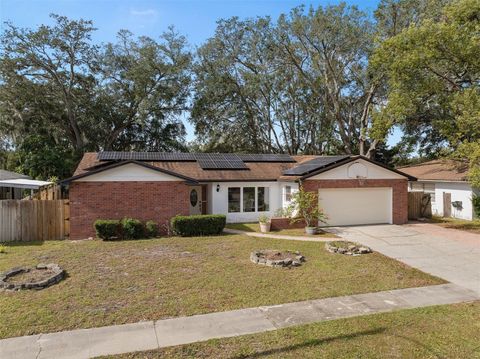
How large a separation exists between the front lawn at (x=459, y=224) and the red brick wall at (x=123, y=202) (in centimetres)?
1376

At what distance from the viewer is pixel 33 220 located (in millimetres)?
13742

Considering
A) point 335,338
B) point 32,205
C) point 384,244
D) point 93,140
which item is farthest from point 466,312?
point 93,140

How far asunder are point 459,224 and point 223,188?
1296 cm

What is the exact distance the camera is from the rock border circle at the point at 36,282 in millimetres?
7699

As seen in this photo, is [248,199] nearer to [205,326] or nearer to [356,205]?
[356,205]

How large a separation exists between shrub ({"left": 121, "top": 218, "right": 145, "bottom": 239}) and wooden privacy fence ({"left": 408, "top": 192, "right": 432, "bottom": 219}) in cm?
1589

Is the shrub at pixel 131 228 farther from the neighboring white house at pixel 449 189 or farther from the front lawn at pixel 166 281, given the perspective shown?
the neighboring white house at pixel 449 189

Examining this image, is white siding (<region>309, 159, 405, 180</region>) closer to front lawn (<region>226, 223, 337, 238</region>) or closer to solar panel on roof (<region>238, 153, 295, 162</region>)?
front lawn (<region>226, 223, 337, 238</region>)

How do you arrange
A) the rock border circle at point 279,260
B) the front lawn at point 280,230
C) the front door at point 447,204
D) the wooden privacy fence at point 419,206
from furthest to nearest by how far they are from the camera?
the front door at point 447,204, the wooden privacy fence at point 419,206, the front lawn at point 280,230, the rock border circle at point 279,260

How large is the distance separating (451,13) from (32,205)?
22828mm

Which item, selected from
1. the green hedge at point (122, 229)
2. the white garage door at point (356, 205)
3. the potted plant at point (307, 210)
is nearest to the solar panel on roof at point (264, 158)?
the white garage door at point (356, 205)

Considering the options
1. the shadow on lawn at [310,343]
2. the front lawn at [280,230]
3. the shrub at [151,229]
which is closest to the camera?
the shadow on lawn at [310,343]

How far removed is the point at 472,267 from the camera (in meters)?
9.77

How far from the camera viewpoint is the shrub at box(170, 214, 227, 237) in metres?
14.6
